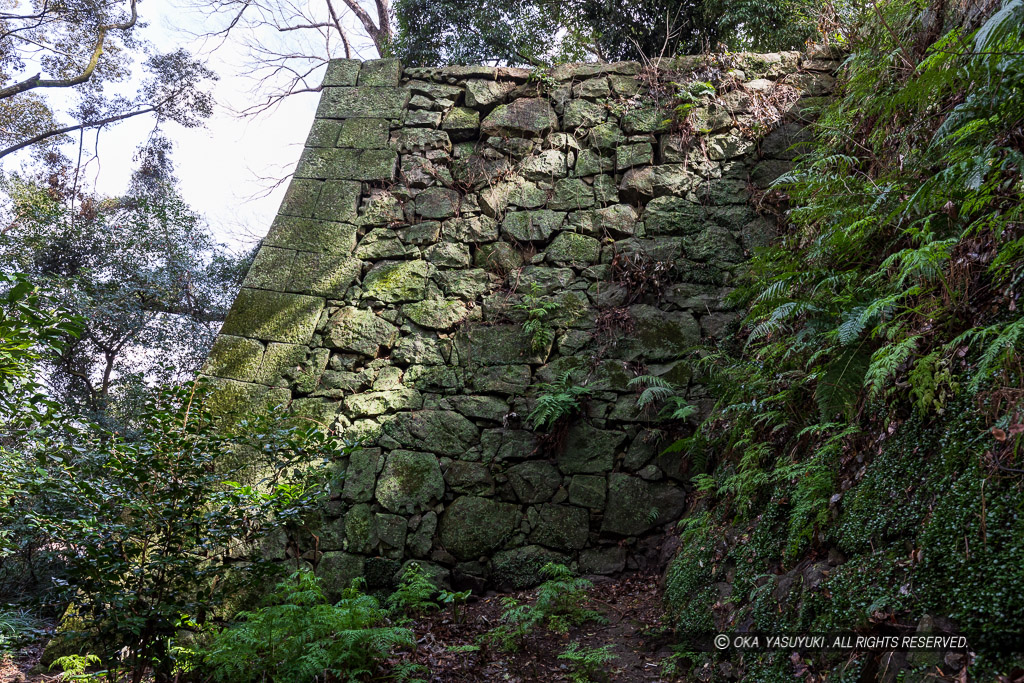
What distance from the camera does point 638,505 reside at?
175 inches

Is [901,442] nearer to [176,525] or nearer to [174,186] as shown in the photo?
[176,525]

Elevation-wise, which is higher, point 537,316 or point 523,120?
point 523,120

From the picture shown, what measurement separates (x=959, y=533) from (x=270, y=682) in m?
3.16

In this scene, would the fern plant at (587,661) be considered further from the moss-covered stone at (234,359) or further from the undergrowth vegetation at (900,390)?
the moss-covered stone at (234,359)

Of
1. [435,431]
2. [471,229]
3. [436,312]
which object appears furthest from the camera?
[471,229]

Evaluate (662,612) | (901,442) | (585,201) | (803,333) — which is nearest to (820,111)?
(585,201)

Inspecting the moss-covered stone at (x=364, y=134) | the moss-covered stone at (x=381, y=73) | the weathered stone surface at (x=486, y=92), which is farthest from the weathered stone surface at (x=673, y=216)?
the moss-covered stone at (x=381, y=73)

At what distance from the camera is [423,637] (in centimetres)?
370

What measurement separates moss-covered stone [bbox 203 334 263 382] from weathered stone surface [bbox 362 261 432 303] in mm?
1055

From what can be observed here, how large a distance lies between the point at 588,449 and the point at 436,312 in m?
1.79

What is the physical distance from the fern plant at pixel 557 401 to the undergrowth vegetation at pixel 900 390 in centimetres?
97

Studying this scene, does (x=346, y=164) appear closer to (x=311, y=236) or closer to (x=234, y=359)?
(x=311, y=236)

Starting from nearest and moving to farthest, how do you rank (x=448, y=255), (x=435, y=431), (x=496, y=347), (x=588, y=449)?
(x=588, y=449) → (x=435, y=431) → (x=496, y=347) → (x=448, y=255)

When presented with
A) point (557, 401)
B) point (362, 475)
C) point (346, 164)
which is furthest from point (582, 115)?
point (362, 475)
